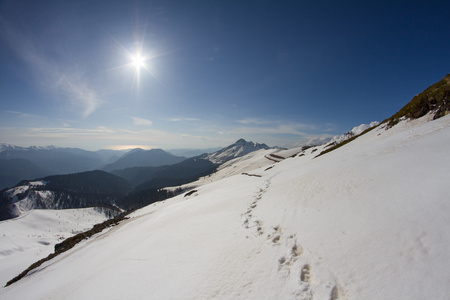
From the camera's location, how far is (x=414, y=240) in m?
4.88

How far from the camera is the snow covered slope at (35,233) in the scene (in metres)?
42.6

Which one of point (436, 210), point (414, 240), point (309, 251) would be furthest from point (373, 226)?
point (309, 251)

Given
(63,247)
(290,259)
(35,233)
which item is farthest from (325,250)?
(35,233)

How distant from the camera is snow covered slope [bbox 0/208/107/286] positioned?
4259 cm

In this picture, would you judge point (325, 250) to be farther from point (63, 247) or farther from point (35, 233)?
point (35, 233)

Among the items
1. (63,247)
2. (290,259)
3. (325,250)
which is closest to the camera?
(325,250)

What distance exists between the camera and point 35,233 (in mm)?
90312

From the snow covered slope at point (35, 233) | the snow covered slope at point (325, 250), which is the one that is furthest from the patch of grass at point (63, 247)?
the snow covered slope at point (325, 250)

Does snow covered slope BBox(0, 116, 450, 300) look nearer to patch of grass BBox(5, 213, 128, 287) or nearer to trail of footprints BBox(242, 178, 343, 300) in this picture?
trail of footprints BBox(242, 178, 343, 300)

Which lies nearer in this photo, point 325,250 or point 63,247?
point 325,250

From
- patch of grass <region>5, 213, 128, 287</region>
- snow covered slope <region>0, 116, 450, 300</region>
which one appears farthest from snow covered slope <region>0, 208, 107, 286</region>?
snow covered slope <region>0, 116, 450, 300</region>

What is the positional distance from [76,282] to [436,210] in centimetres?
1710

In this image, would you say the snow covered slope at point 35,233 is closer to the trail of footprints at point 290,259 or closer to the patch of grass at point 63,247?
the patch of grass at point 63,247

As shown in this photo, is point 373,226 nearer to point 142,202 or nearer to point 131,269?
point 131,269
